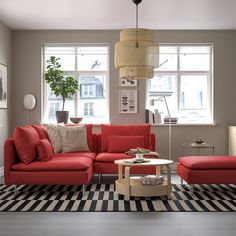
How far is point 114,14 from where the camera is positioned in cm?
623

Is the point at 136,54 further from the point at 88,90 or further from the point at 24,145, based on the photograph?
the point at 88,90

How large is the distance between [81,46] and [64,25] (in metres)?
0.61

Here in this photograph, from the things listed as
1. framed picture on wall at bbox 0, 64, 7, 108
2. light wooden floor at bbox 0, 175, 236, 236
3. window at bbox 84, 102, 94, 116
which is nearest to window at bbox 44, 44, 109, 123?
window at bbox 84, 102, 94, 116

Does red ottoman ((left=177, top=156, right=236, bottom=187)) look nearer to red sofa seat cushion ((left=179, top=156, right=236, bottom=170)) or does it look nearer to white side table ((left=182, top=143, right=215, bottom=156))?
red sofa seat cushion ((left=179, top=156, right=236, bottom=170))

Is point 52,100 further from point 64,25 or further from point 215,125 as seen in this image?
point 215,125

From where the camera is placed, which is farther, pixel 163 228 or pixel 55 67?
pixel 55 67

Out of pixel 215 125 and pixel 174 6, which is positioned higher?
pixel 174 6

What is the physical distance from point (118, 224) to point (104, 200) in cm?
104

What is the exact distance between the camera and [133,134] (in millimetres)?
6402

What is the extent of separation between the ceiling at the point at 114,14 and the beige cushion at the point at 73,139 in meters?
1.93

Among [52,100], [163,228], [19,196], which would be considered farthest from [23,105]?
[163,228]

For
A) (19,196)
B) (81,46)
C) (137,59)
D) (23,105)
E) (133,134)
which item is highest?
(81,46)

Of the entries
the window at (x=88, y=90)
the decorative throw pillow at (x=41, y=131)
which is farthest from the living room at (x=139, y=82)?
the decorative throw pillow at (x=41, y=131)

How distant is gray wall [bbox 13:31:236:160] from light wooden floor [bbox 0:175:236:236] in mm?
3495
